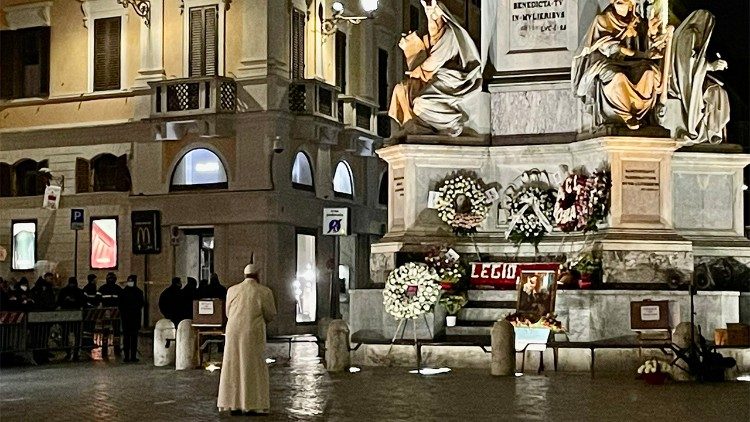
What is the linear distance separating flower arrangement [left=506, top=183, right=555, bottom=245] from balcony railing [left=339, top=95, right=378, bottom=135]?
22.8 meters

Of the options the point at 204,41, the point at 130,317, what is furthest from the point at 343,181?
the point at 130,317

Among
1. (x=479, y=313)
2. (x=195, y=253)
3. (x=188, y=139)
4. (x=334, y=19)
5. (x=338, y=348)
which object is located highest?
(x=334, y=19)

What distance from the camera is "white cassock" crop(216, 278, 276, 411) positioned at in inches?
600

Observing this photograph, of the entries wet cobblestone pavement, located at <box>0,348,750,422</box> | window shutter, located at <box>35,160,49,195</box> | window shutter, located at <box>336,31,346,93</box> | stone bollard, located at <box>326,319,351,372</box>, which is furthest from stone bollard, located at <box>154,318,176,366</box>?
window shutter, located at <box>336,31,346,93</box>

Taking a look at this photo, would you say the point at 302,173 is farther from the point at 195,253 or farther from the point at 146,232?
the point at 146,232

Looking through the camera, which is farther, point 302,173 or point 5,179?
point 5,179

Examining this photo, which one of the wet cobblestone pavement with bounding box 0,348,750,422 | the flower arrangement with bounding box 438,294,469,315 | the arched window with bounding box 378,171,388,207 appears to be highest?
the arched window with bounding box 378,171,388,207

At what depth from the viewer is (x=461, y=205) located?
22.5m

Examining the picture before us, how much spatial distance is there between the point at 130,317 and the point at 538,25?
9.73m

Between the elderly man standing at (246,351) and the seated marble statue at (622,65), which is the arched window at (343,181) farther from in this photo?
the elderly man standing at (246,351)

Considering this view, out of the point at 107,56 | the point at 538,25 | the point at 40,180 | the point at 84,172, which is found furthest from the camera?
the point at 40,180

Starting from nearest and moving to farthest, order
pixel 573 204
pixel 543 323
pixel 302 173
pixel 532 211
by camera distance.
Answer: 1. pixel 543 323
2. pixel 573 204
3. pixel 532 211
4. pixel 302 173

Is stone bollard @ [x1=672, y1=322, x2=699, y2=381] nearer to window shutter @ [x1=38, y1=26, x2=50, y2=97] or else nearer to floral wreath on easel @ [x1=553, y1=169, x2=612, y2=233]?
floral wreath on easel @ [x1=553, y1=169, x2=612, y2=233]

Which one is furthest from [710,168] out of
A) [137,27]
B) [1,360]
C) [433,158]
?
[137,27]
